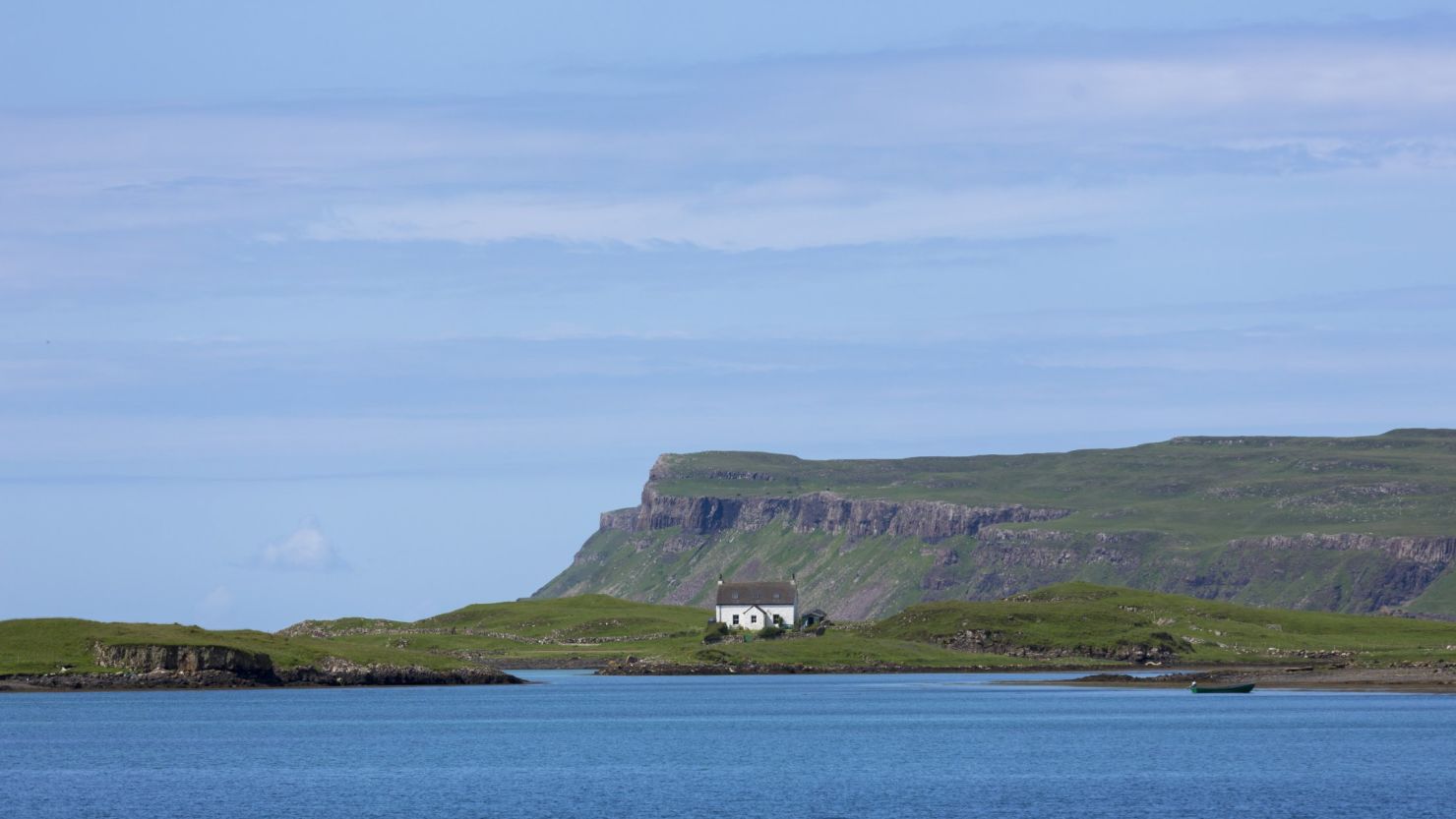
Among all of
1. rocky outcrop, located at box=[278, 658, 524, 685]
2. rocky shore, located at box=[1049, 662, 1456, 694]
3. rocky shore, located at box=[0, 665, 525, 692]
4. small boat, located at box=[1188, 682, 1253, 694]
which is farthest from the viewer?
rocky outcrop, located at box=[278, 658, 524, 685]

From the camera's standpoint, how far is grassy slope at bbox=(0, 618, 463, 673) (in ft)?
549

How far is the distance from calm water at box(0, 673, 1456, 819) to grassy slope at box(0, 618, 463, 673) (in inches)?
183

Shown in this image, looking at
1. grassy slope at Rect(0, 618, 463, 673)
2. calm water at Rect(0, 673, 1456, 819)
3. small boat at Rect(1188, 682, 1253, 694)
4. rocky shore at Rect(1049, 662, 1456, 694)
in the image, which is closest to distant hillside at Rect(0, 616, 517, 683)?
grassy slope at Rect(0, 618, 463, 673)

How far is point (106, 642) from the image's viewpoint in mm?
165625

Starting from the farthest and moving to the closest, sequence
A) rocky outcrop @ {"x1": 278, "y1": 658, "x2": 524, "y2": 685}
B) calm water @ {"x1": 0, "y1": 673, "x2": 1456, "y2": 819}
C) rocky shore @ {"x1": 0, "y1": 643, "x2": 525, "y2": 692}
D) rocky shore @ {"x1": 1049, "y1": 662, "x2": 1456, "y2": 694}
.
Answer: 1. rocky outcrop @ {"x1": 278, "y1": 658, "x2": 524, "y2": 685}
2. rocky shore @ {"x1": 1049, "y1": 662, "x2": 1456, "y2": 694}
3. rocky shore @ {"x1": 0, "y1": 643, "x2": 525, "y2": 692}
4. calm water @ {"x1": 0, "y1": 673, "x2": 1456, "y2": 819}

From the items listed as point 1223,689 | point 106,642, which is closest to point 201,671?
point 106,642

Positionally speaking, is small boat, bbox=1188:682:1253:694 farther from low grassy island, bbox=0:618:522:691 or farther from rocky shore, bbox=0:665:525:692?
low grassy island, bbox=0:618:522:691

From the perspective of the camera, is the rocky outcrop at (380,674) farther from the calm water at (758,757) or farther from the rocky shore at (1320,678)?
the rocky shore at (1320,678)

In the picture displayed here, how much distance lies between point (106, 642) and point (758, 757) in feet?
256

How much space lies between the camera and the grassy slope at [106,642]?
167 meters

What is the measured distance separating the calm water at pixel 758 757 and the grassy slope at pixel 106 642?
4.64 meters

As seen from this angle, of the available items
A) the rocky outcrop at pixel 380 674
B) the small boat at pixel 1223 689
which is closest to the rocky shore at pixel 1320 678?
the small boat at pixel 1223 689

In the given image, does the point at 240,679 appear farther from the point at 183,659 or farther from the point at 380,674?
the point at 380,674

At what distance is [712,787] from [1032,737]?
3337cm
